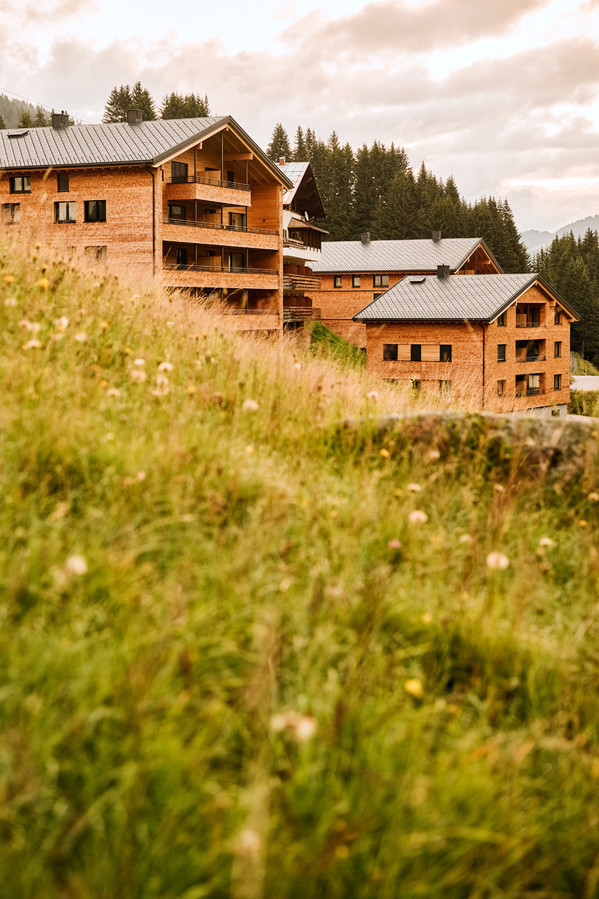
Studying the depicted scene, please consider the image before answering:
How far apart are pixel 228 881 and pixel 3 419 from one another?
2643mm

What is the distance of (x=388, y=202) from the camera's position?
110062 mm

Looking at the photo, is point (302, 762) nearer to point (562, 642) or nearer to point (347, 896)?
point (347, 896)

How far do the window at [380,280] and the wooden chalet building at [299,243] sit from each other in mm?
5849

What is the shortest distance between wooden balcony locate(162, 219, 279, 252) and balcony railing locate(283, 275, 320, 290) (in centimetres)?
616

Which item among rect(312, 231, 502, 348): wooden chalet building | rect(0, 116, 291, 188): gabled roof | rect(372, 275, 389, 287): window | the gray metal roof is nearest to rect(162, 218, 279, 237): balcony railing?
rect(0, 116, 291, 188): gabled roof

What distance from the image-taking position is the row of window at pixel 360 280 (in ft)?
236

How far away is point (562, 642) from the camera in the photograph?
3.66 m

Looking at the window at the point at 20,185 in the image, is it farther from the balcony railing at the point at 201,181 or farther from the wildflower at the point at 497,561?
the wildflower at the point at 497,561

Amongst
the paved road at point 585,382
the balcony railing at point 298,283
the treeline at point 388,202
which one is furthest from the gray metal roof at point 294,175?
the treeline at point 388,202

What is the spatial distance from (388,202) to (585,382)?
41.3 m

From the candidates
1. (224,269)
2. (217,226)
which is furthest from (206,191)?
(224,269)

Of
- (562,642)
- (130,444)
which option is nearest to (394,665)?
(562,642)

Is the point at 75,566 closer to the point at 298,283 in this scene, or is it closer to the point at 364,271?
the point at 298,283

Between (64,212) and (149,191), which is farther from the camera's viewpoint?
(64,212)
